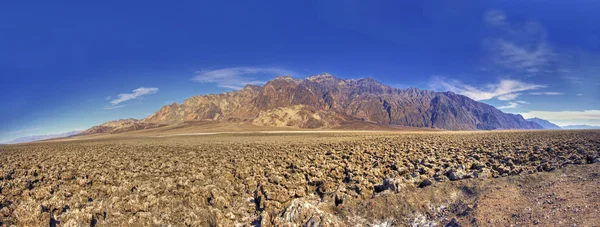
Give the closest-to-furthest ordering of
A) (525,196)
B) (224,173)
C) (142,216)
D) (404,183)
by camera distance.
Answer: (525,196) → (142,216) → (404,183) → (224,173)

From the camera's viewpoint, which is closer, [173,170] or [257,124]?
[173,170]

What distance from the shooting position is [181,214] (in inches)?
257

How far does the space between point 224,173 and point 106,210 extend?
18.8 ft

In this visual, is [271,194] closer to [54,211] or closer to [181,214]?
[181,214]

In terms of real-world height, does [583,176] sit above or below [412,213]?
above

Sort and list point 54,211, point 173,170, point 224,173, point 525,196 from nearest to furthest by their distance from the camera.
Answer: point 525,196
point 54,211
point 224,173
point 173,170

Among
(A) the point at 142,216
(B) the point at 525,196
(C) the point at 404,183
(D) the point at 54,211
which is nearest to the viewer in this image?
(B) the point at 525,196

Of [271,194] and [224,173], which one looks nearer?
[271,194]

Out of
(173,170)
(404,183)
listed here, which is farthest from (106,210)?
(404,183)

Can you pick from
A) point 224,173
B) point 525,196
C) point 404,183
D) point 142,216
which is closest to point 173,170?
point 224,173

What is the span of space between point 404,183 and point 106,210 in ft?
27.7

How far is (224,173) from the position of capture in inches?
472

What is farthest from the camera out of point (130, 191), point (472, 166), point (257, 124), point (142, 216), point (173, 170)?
point (257, 124)

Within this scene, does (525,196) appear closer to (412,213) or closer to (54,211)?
(412,213)
